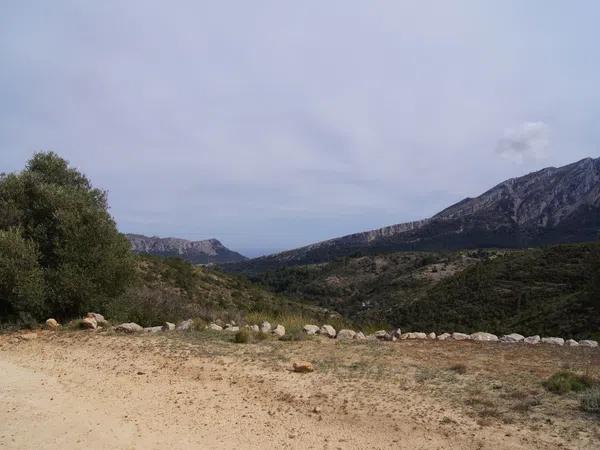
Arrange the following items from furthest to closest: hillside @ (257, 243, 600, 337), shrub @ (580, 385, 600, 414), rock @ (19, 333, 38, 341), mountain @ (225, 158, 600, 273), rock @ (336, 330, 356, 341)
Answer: mountain @ (225, 158, 600, 273) → hillside @ (257, 243, 600, 337) → rock @ (336, 330, 356, 341) → rock @ (19, 333, 38, 341) → shrub @ (580, 385, 600, 414)

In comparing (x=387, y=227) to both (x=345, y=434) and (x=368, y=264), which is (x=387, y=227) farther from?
(x=345, y=434)

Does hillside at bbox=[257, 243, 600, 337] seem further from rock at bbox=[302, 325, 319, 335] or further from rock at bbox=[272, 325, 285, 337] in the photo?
rock at bbox=[272, 325, 285, 337]

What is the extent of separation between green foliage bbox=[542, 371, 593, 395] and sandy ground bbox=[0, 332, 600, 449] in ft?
0.81

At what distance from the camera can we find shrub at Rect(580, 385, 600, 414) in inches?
270

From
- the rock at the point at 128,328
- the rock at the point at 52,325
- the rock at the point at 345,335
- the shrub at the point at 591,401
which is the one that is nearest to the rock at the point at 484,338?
the rock at the point at 345,335

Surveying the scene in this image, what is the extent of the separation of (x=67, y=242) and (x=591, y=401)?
43.8 ft

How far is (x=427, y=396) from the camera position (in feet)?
24.9

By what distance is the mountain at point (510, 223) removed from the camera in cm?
10856

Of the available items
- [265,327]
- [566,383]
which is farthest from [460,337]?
[265,327]

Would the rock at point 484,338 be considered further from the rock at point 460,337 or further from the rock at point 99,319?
the rock at point 99,319

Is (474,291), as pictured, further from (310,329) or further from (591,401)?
(591,401)

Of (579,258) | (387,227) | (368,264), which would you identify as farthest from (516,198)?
(579,258)

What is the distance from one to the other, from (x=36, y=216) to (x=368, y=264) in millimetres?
65650

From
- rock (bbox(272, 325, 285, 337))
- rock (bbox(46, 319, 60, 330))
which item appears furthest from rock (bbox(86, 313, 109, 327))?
rock (bbox(272, 325, 285, 337))
